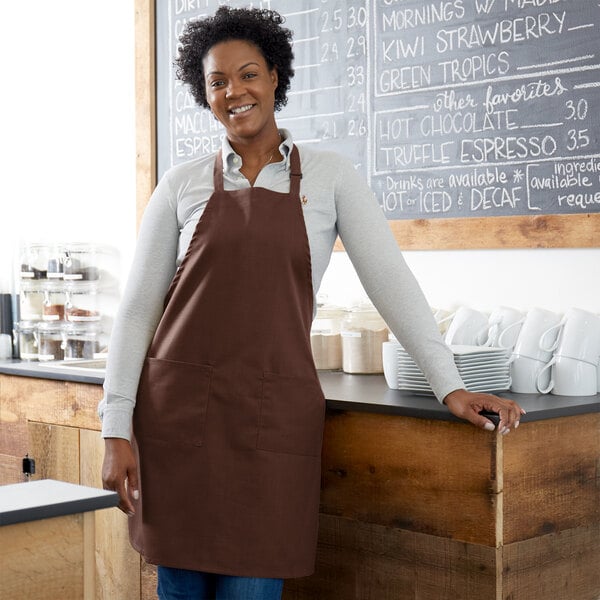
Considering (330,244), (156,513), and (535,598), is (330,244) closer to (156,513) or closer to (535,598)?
(156,513)

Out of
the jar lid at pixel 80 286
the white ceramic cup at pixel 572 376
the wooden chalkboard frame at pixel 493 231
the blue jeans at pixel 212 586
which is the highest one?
the wooden chalkboard frame at pixel 493 231

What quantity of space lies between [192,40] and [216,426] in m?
0.86

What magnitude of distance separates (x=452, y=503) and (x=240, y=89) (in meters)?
0.98

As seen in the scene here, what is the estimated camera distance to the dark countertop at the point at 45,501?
1346mm

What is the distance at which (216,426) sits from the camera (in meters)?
2.09

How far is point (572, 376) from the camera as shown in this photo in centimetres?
233

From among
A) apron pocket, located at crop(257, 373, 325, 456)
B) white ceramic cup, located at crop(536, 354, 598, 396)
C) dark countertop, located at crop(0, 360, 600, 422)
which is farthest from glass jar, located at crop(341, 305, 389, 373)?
apron pocket, located at crop(257, 373, 325, 456)

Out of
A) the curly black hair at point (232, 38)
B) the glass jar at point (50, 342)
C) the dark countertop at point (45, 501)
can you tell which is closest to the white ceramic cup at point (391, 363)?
the curly black hair at point (232, 38)

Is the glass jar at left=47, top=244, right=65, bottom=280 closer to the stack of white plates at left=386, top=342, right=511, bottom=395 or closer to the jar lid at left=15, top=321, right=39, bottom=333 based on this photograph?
the jar lid at left=15, top=321, right=39, bottom=333

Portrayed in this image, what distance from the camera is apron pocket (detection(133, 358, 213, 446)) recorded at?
6.88ft

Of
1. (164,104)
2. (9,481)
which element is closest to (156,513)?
(9,481)

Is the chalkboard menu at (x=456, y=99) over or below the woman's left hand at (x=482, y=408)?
over

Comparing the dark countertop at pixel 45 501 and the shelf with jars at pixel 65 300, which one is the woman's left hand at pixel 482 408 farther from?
the shelf with jars at pixel 65 300

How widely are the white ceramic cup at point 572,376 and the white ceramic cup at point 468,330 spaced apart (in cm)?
23
